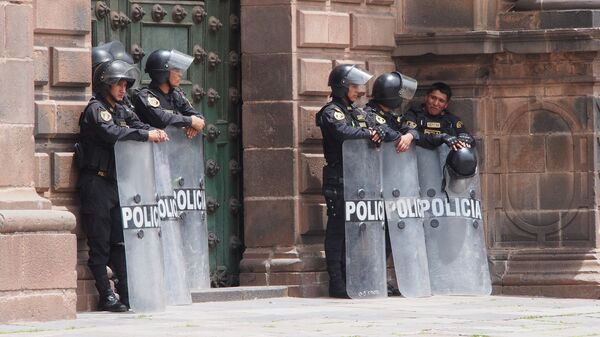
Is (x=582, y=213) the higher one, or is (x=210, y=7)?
(x=210, y=7)

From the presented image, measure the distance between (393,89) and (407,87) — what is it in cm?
13

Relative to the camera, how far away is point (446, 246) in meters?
16.4

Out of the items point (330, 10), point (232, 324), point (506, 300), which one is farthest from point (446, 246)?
point (232, 324)

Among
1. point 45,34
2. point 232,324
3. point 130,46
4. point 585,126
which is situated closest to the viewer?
point 232,324

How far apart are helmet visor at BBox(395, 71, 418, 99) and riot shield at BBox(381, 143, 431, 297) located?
1.74 feet

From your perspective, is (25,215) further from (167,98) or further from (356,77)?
(356,77)

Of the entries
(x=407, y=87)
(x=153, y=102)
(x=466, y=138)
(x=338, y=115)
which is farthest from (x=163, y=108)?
(x=466, y=138)

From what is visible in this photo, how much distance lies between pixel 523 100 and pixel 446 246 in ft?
5.54

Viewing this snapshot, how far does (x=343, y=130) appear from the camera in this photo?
1571 centimetres

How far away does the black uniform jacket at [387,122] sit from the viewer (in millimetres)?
16000

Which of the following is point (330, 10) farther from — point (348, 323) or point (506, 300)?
point (348, 323)

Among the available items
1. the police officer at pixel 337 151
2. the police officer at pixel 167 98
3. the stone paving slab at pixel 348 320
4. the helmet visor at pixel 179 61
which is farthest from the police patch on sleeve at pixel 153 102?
the stone paving slab at pixel 348 320

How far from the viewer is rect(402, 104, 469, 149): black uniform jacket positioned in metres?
16.5

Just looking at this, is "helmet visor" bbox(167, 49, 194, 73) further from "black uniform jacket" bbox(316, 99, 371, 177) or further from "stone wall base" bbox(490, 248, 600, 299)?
"stone wall base" bbox(490, 248, 600, 299)
